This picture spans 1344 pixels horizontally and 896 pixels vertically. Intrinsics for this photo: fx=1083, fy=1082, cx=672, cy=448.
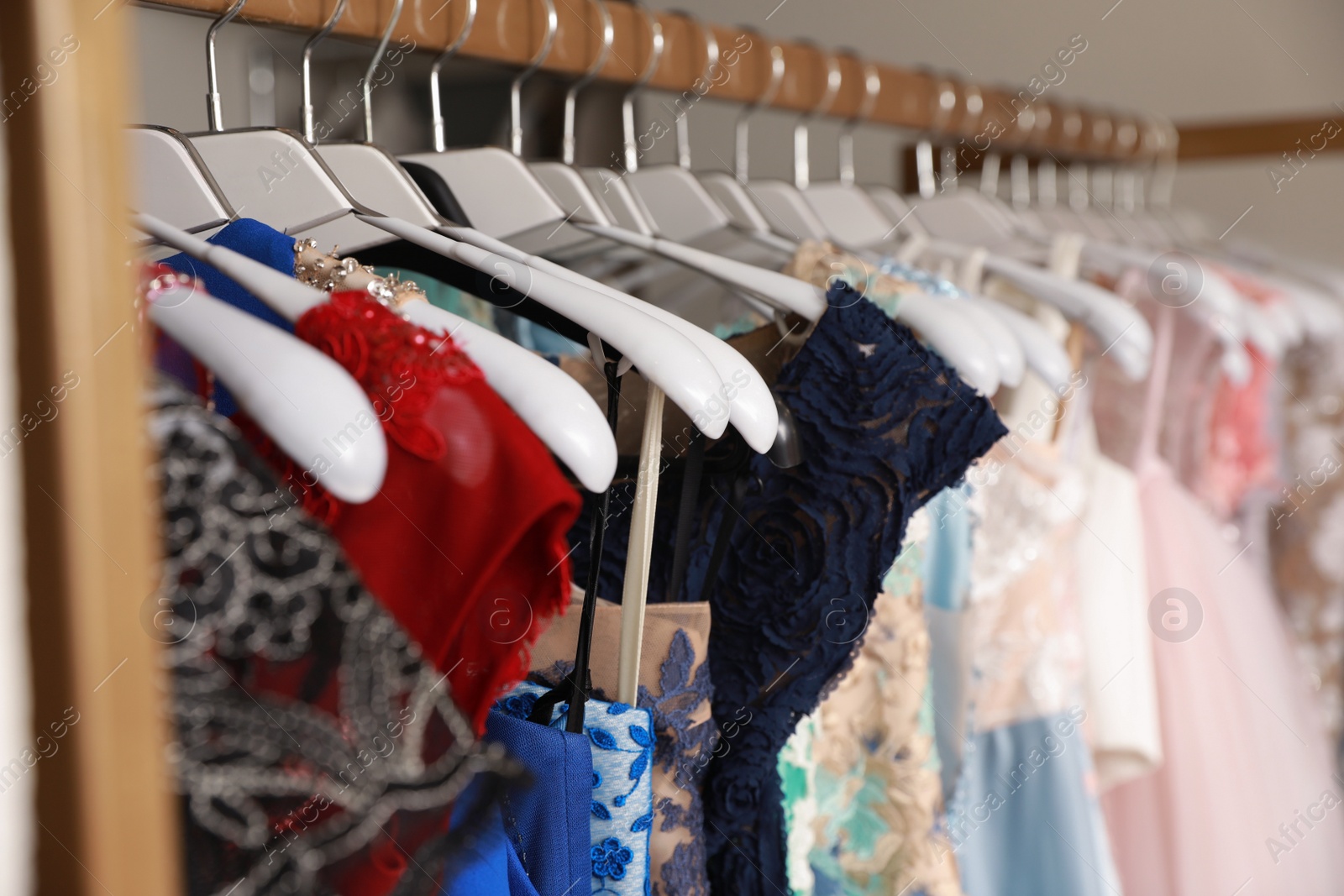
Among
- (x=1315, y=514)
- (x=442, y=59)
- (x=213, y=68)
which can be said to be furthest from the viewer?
(x=1315, y=514)

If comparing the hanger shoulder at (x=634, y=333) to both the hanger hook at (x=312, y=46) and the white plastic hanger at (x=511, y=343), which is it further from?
the hanger hook at (x=312, y=46)

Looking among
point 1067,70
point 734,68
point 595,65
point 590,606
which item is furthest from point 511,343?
point 1067,70

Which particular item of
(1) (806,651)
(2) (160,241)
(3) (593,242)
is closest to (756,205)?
(3) (593,242)

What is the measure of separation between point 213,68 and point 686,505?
404mm

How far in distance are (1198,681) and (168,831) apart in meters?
1.07

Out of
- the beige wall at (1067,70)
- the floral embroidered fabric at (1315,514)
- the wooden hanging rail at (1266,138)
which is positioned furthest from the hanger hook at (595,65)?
the beige wall at (1067,70)

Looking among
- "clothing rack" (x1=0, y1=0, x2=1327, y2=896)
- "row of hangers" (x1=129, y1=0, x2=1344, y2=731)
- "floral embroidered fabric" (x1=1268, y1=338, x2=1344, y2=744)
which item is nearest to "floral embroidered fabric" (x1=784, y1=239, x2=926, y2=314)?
"row of hangers" (x1=129, y1=0, x2=1344, y2=731)

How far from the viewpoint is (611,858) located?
1.82 feet

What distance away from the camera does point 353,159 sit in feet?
2.30

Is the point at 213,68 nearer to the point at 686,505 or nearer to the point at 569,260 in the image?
the point at 569,260

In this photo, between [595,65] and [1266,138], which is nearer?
[595,65]

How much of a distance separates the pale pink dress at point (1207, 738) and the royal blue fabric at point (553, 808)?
76 cm

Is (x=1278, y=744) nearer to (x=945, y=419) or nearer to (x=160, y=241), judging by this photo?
(x=945, y=419)

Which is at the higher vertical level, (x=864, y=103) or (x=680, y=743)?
(x=864, y=103)
